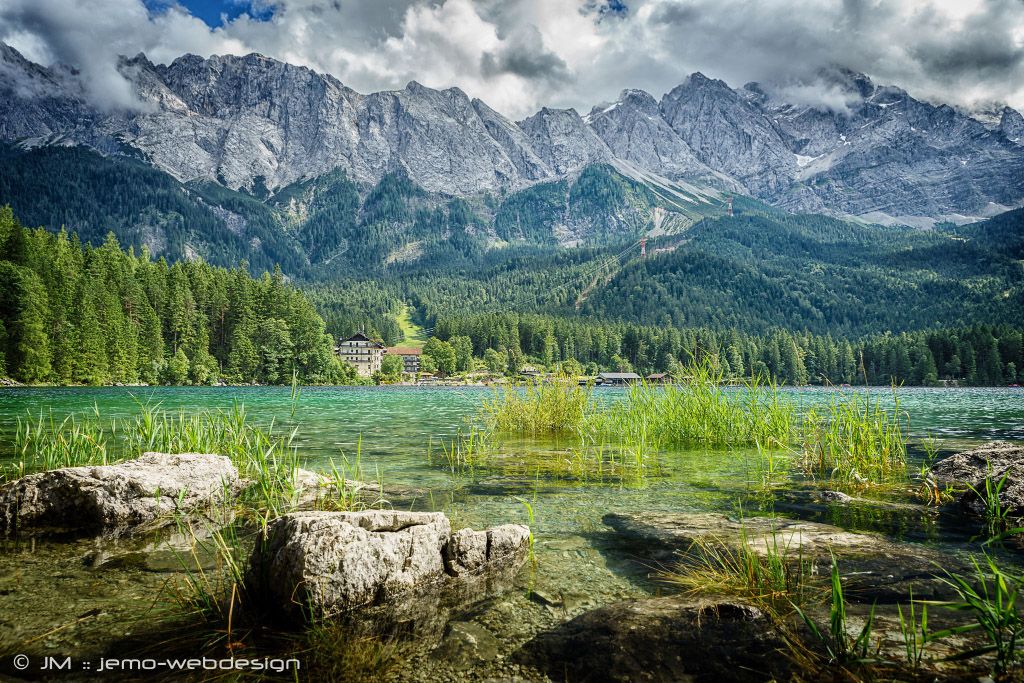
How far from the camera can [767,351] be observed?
533 ft

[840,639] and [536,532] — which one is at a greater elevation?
[840,639]

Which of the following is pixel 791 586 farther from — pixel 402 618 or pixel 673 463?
pixel 673 463

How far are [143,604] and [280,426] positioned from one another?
883 inches

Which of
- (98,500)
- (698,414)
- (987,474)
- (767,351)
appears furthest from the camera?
(767,351)

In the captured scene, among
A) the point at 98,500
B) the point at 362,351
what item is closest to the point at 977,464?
the point at 98,500

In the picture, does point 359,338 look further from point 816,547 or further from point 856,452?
point 816,547

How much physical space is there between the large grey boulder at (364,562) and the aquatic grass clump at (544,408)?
1259 cm

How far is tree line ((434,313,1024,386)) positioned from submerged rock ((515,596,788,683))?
9425 cm

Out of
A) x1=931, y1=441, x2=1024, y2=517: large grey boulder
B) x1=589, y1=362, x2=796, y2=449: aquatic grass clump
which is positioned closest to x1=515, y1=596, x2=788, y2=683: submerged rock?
x1=931, y1=441, x2=1024, y2=517: large grey boulder

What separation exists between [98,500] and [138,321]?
324ft

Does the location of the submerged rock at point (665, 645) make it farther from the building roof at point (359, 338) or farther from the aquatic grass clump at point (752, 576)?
the building roof at point (359, 338)

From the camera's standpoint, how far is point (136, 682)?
145 inches

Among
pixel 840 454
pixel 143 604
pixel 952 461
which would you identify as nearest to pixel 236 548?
pixel 143 604

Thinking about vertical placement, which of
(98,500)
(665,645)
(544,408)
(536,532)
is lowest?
(536,532)
